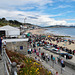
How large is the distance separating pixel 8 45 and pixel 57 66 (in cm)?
807

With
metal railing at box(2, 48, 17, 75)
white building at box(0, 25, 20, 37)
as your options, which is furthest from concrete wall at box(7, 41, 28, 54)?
metal railing at box(2, 48, 17, 75)

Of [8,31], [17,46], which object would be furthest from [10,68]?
[8,31]

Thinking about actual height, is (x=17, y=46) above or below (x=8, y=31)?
below

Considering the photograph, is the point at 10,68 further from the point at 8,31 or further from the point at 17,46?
the point at 8,31

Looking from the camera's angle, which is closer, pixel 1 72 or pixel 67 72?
pixel 1 72

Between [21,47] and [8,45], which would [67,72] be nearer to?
[21,47]

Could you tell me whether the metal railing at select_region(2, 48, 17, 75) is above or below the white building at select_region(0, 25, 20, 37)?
below

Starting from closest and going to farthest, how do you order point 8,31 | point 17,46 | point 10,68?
point 10,68
point 17,46
point 8,31

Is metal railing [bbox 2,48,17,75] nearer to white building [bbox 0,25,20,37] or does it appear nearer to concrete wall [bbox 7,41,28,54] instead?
concrete wall [bbox 7,41,28,54]

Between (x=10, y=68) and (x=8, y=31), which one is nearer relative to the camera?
(x=10, y=68)

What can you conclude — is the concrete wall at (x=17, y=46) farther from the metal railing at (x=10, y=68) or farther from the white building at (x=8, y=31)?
the metal railing at (x=10, y=68)

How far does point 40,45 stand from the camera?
2494 cm

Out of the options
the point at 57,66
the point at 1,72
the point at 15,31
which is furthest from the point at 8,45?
the point at 1,72

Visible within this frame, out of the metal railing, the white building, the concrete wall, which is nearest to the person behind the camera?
the metal railing
